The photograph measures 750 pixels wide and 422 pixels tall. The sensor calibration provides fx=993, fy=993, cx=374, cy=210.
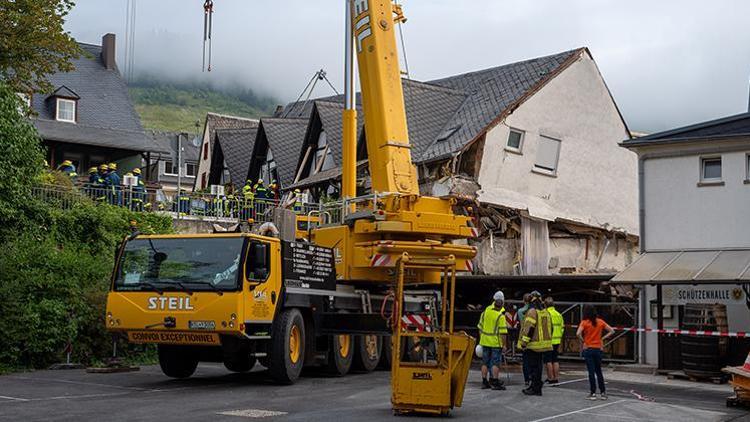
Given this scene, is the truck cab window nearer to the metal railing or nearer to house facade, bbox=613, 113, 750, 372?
house facade, bbox=613, 113, 750, 372

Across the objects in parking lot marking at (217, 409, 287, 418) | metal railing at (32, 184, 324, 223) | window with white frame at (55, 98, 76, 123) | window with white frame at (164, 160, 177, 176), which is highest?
window with white frame at (164, 160, 177, 176)

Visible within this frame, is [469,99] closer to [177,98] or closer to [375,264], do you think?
[375,264]

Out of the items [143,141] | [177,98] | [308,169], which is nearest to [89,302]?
[308,169]

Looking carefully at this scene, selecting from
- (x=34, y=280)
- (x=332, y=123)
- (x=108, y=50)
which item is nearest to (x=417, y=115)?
(x=332, y=123)

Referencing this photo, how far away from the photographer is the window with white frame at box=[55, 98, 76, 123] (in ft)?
140

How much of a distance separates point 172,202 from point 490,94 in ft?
40.3

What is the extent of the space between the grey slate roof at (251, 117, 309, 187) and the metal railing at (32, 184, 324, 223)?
7.33 meters

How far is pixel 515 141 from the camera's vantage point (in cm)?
3378

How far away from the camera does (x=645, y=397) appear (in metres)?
16.9

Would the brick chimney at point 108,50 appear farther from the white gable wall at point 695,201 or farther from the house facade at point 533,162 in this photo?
the white gable wall at point 695,201

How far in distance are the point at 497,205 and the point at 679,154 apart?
32.4ft

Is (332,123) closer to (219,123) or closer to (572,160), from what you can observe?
(572,160)

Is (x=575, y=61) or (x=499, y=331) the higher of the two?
(x=575, y=61)

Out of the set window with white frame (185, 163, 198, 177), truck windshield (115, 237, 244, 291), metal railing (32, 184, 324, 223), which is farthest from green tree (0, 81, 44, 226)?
window with white frame (185, 163, 198, 177)
